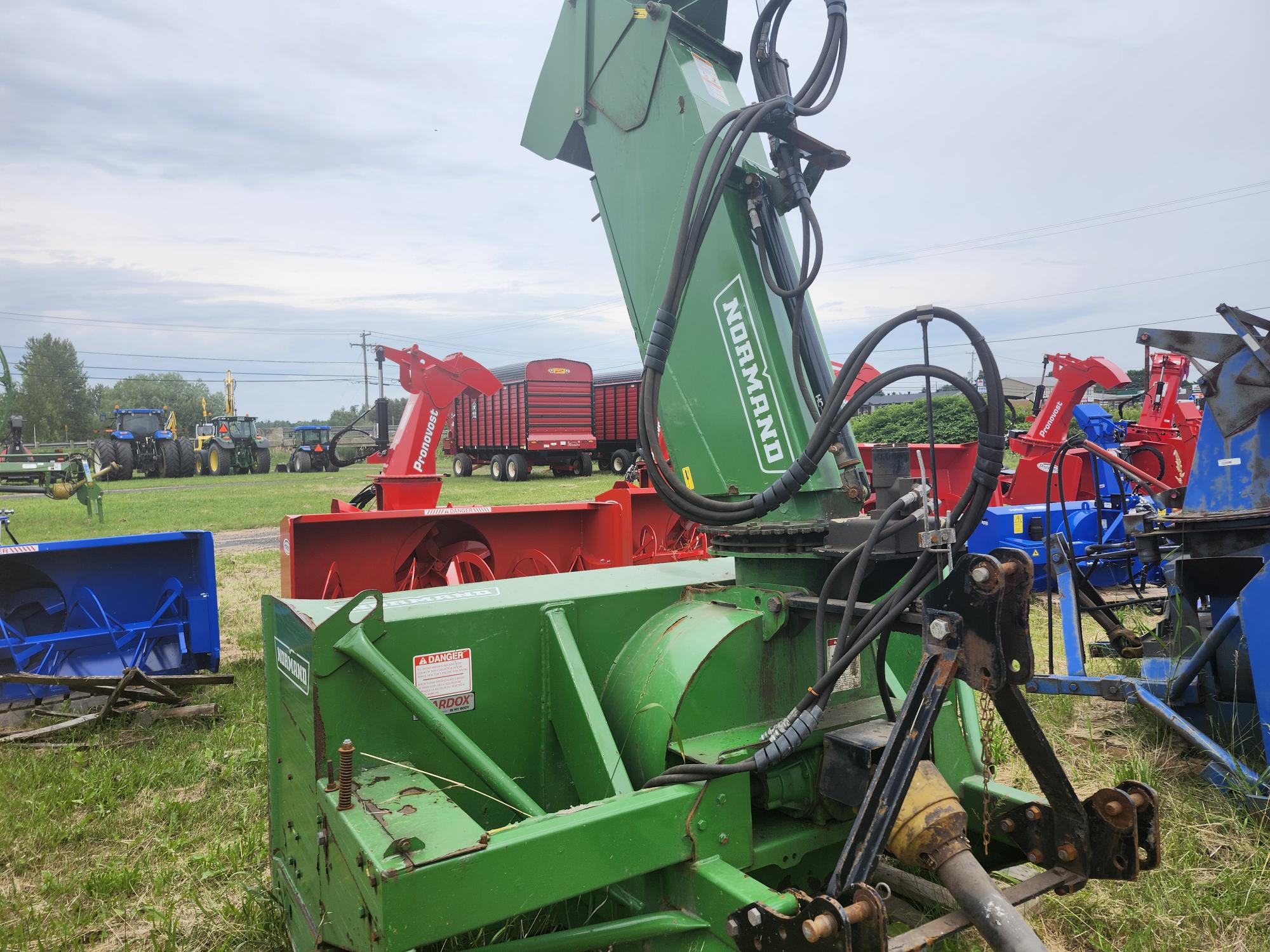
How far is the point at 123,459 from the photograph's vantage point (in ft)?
93.4

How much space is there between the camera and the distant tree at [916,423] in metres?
20.5

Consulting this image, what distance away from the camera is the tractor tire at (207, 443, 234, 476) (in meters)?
33.0

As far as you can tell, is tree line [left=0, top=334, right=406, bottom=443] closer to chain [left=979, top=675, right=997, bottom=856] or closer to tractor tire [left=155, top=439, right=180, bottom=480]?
tractor tire [left=155, top=439, right=180, bottom=480]

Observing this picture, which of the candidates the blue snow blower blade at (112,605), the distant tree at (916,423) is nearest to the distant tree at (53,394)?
the distant tree at (916,423)

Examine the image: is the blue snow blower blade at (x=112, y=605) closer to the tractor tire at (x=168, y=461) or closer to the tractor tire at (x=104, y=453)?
the tractor tire at (x=104, y=453)

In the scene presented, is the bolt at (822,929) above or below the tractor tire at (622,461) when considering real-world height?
below

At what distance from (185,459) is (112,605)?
96.1ft

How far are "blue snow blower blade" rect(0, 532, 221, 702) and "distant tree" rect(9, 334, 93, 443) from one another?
61201mm

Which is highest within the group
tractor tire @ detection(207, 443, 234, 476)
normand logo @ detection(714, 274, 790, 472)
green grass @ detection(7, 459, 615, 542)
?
normand logo @ detection(714, 274, 790, 472)

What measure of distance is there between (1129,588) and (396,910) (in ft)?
21.8

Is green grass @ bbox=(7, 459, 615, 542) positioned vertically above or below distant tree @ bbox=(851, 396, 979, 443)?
below

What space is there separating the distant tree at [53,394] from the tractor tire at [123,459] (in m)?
33.1

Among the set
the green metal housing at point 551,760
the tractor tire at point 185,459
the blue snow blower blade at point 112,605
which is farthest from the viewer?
the tractor tire at point 185,459

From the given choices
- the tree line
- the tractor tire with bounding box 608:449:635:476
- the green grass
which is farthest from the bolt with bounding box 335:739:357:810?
the tree line
